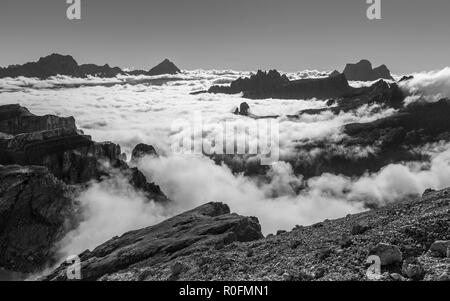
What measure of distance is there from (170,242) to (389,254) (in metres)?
58.3

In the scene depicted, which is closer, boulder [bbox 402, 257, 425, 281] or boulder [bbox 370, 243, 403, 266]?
boulder [bbox 402, 257, 425, 281]

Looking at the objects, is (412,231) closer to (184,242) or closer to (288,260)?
(288,260)

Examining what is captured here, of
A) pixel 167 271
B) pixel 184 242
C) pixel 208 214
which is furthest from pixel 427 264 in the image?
pixel 208 214

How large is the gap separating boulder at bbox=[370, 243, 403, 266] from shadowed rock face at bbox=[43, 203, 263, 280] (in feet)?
77.3

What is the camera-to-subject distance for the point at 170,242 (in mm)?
85938

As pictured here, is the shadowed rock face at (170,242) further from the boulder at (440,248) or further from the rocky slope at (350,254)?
the boulder at (440,248)

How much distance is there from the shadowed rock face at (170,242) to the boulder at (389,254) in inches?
928

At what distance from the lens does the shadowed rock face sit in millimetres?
74188

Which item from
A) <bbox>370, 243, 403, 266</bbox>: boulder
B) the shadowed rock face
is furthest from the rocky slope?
the shadowed rock face

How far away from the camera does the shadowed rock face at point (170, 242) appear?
74188 mm

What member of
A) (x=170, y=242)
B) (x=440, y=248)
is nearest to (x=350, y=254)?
(x=440, y=248)

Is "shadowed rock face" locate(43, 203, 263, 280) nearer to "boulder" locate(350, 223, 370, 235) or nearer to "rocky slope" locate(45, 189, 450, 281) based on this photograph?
"rocky slope" locate(45, 189, 450, 281)

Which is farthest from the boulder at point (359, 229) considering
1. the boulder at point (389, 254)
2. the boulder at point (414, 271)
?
the boulder at point (414, 271)
